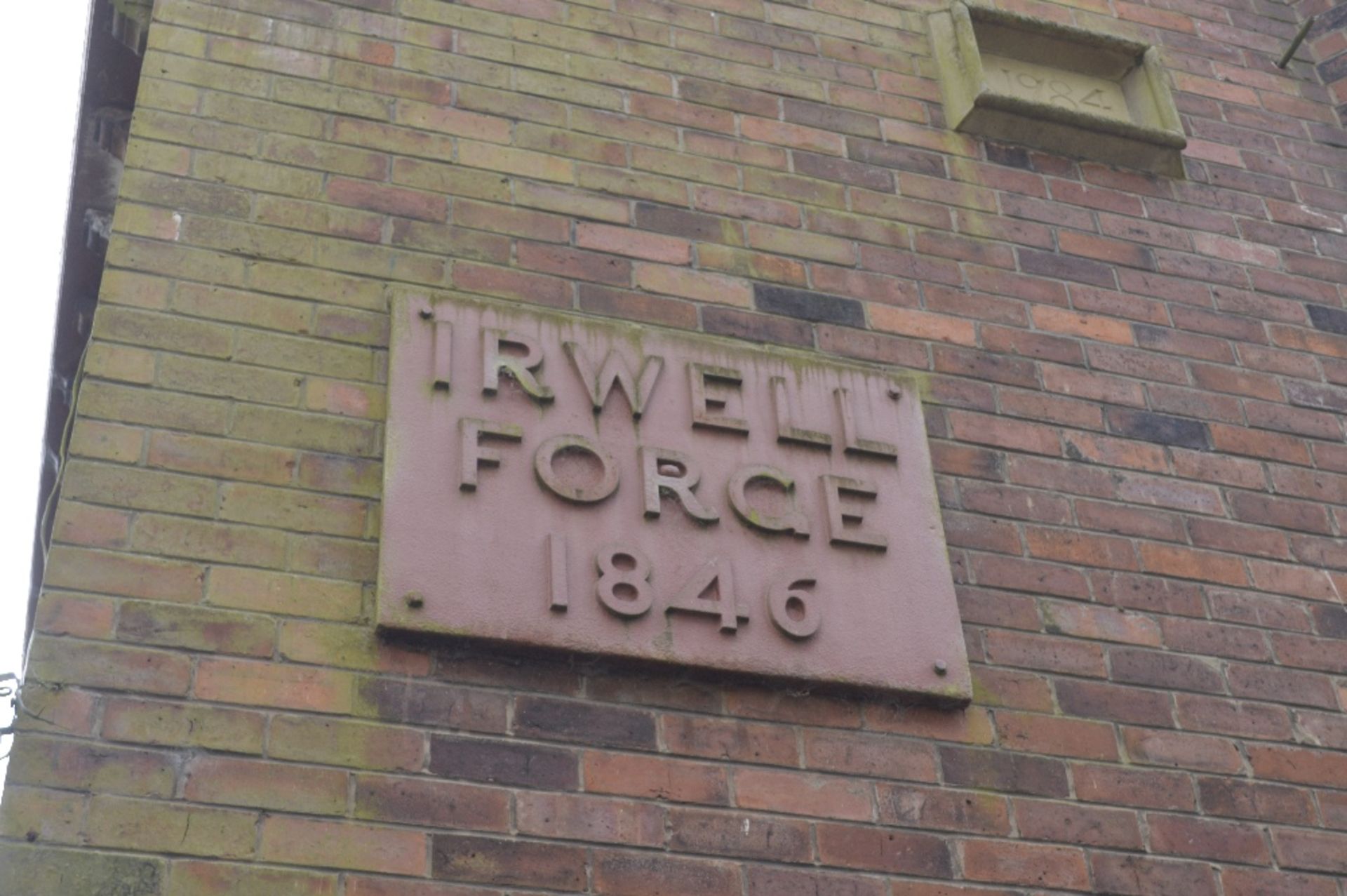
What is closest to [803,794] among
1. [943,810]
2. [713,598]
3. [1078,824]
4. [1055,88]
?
[943,810]

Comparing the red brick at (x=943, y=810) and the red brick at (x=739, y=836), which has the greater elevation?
the red brick at (x=943, y=810)

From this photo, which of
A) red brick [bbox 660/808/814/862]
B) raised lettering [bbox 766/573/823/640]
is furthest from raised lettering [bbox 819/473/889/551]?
red brick [bbox 660/808/814/862]

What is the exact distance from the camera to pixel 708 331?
3.54 metres

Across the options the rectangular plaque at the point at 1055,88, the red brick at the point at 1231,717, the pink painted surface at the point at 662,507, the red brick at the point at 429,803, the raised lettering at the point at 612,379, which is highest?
the rectangular plaque at the point at 1055,88

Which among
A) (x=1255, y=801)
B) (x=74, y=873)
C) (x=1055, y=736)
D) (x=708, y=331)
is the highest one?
(x=708, y=331)

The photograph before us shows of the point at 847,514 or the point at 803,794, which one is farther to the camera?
the point at 847,514

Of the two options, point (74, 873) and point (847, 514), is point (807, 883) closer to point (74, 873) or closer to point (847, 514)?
point (847, 514)

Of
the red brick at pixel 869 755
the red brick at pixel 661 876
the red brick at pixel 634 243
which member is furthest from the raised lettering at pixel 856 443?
the red brick at pixel 661 876

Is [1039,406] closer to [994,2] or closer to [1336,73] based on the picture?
[994,2]

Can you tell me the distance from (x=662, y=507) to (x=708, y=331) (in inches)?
19.4

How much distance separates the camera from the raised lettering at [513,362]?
128 inches

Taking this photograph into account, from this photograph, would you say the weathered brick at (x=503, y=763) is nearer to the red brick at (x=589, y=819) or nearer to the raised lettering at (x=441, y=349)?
the red brick at (x=589, y=819)

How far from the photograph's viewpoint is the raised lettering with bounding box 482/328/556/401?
10.7 ft

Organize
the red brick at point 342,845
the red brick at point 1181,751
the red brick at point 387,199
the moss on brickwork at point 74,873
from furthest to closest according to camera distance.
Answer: the red brick at point 387,199 → the red brick at point 1181,751 → the red brick at point 342,845 → the moss on brickwork at point 74,873
